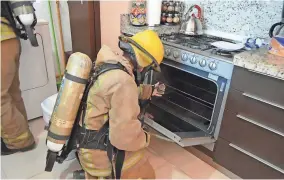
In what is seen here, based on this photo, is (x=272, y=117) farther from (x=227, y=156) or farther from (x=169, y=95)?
(x=169, y=95)

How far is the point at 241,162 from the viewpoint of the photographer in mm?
1444

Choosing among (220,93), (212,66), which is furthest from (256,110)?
(212,66)

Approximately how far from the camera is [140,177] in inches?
57.6

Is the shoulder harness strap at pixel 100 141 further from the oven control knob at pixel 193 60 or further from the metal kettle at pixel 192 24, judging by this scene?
the metal kettle at pixel 192 24

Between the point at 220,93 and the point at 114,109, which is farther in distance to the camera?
the point at 220,93

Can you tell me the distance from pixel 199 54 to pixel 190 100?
409mm

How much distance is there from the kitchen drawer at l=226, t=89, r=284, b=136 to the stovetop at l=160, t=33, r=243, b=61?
23cm

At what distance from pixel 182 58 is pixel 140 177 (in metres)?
0.80

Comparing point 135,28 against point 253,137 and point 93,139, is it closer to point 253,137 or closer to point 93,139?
point 93,139

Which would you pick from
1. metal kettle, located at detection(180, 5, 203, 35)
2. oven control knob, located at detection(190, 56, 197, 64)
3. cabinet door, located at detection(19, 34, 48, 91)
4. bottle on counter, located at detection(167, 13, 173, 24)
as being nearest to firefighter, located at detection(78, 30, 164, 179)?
oven control knob, located at detection(190, 56, 197, 64)

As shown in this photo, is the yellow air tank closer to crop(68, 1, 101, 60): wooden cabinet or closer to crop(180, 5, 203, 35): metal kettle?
crop(180, 5, 203, 35): metal kettle

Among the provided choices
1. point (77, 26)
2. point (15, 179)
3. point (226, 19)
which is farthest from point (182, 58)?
point (77, 26)

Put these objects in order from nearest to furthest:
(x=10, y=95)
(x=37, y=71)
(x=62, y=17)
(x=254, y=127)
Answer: (x=254, y=127) → (x=10, y=95) → (x=37, y=71) → (x=62, y=17)

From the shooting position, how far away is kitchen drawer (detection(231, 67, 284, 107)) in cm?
117
